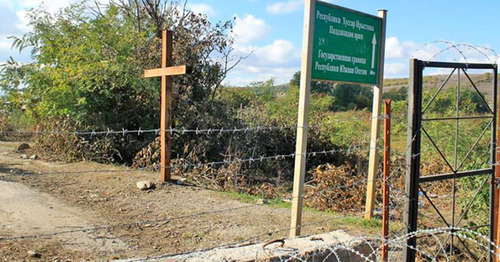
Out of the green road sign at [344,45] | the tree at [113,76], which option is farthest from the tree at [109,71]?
the green road sign at [344,45]

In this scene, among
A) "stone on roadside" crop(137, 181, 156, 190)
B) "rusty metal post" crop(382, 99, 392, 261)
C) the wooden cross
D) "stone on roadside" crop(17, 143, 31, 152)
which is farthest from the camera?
"stone on roadside" crop(17, 143, 31, 152)

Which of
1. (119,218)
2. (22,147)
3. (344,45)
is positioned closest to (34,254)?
(119,218)

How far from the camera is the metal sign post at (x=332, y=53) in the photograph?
520cm

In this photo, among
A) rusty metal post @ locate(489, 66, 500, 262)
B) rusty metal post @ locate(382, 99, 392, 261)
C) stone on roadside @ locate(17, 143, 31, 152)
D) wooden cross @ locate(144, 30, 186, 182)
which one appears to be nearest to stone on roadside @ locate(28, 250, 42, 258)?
rusty metal post @ locate(382, 99, 392, 261)

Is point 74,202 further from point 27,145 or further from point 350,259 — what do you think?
point 27,145

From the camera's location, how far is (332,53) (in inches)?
217

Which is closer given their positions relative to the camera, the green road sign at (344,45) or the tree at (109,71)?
the green road sign at (344,45)

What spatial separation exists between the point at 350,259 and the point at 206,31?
8645mm

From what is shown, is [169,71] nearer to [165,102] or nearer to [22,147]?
[165,102]

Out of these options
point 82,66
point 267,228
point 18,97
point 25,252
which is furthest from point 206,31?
point 25,252

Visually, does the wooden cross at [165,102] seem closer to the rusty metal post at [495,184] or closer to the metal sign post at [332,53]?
the metal sign post at [332,53]

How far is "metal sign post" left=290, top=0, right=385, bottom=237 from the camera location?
17.1 feet

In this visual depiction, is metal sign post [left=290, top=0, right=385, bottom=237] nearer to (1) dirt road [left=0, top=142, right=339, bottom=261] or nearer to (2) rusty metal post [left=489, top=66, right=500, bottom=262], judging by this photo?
(1) dirt road [left=0, top=142, right=339, bottom=261]

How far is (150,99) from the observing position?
11297 mm
